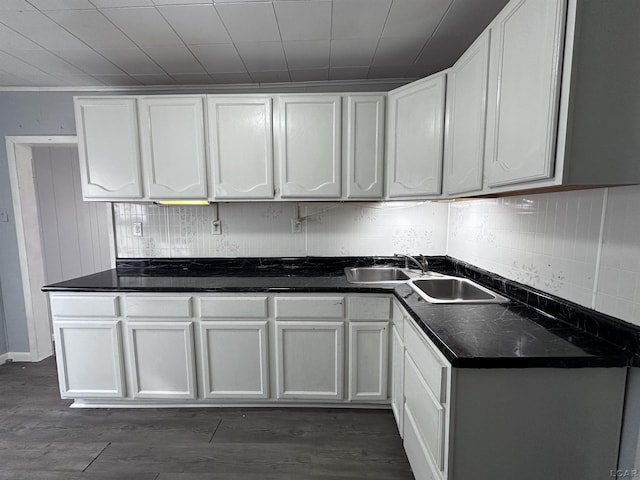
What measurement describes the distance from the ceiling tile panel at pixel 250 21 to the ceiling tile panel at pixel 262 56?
0.06m

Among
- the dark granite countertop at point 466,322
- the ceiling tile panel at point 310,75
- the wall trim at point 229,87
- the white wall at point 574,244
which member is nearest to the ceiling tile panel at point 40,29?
the wall trim at point 229,87

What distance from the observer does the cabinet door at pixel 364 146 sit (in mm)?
2053

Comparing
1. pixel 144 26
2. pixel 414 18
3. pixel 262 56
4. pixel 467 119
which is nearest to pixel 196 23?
pixel 144 26

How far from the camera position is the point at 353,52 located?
77.2 inches

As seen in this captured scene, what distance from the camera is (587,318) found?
3.80ft

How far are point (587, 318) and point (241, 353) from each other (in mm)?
1879

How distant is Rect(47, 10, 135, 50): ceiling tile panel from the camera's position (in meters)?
1.54

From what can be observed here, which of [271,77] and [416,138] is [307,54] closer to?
[271,77]

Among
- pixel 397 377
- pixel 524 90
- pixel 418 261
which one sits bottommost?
pixel 397 377

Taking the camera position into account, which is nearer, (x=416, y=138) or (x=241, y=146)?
(x=416, y=138)

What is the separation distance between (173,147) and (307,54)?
3.83 ft

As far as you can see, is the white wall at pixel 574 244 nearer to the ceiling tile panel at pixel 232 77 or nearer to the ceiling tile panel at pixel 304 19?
the ceiling tile panel at pixel 304 19

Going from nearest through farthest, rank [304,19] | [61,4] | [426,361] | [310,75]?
[426,361]
[61,4]
[304,19]
[310,75]

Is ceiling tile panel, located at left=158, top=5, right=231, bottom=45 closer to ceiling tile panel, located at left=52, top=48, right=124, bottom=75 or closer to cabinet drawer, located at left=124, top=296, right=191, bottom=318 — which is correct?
ceiling tile panel, located at left=52, top=48, right=124, bottom=75
